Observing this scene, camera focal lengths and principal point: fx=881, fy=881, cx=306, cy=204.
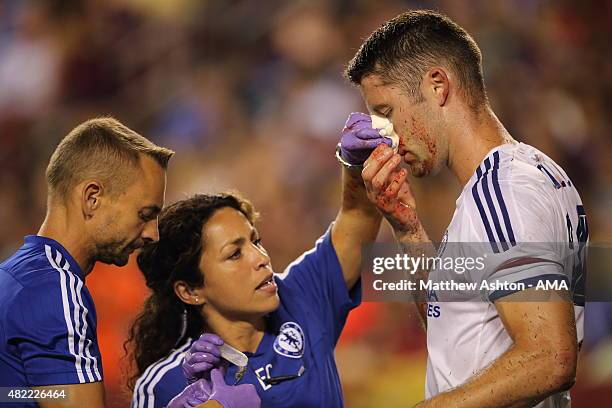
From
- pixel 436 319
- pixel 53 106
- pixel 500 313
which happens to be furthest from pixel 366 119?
pixel 53 106

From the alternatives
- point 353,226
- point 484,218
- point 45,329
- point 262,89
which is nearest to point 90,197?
point 45,329

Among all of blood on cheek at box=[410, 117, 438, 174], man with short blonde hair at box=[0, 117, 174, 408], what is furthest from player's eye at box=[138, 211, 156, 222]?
blood on cheek at box=[410, 117, 438, 174]

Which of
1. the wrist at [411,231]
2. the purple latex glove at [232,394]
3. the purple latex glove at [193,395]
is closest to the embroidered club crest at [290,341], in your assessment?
the purple latex glove at [232,394]

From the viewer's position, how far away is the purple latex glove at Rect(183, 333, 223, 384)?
263cm

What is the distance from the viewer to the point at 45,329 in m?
2.33

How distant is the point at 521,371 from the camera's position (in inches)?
77.9

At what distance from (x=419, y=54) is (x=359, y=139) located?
0.39 m

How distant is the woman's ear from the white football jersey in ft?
2.97

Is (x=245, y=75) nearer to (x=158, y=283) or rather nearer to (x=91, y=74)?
(x=91, y=74)

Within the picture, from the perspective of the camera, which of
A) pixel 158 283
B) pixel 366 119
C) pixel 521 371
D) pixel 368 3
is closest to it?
pixel 521 371

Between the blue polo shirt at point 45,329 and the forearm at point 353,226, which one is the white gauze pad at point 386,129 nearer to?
the forearm at point 353,226

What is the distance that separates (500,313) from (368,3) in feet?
13.3

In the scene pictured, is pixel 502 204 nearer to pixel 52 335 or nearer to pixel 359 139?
pixel 359 139

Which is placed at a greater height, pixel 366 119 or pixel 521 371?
pixel 366 119
